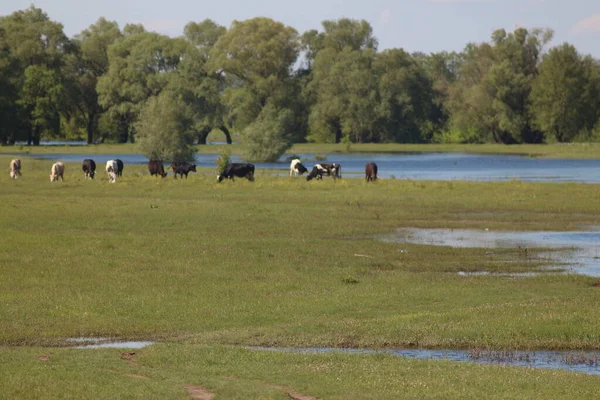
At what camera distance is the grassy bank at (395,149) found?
Answer: 10438cm

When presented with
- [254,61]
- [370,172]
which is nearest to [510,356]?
[370,172]

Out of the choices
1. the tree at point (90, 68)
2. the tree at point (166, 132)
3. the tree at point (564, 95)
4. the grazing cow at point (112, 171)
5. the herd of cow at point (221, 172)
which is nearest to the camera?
the grazing cow at point (112, 171)

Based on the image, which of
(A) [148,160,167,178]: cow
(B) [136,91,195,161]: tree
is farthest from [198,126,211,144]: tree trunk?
(A) [148,160,167,178]: cow

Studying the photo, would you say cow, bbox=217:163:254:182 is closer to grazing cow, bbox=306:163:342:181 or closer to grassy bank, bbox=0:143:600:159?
grazing cow, bbox=306:163:342:181

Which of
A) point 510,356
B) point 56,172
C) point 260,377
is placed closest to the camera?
point 260,377

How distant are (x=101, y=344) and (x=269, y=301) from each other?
4.18m

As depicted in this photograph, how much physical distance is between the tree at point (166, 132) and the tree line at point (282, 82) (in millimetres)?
27686

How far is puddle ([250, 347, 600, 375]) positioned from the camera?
15617 mm

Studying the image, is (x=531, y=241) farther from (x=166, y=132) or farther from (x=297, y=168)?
(x=166, y=132)

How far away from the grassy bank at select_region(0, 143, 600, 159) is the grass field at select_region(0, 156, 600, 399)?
65.6 m

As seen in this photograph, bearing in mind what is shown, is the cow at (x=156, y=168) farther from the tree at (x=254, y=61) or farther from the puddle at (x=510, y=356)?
the tree at (x=254, y=61)

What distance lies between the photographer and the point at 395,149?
121 m

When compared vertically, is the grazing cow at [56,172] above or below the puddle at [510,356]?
above

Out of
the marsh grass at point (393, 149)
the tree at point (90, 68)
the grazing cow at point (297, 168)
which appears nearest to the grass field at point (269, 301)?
the grazing cow at point (297, 168)
